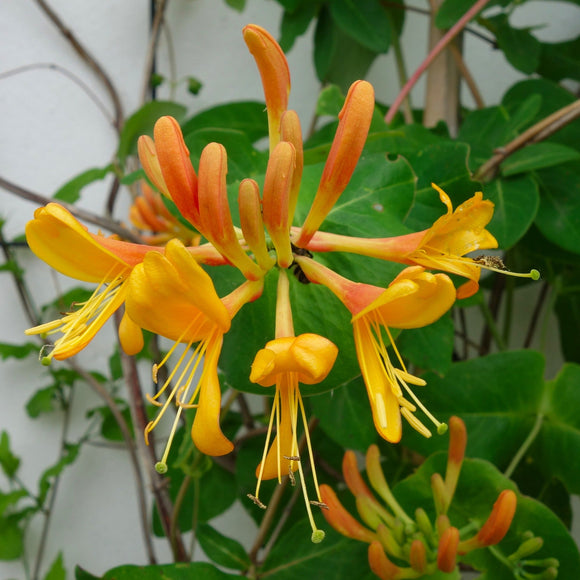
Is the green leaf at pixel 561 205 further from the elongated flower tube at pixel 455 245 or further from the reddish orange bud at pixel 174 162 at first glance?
the reddish orange bud at pixel 174 162

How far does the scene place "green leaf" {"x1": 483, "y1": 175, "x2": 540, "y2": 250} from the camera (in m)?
0.44

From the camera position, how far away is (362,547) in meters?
0.43

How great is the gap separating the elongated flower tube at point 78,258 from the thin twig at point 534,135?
1.05ft

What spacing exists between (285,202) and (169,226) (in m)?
0.39

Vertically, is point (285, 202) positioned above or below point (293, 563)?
above

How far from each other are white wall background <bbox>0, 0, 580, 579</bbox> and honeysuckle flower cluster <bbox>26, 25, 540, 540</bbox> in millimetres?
560

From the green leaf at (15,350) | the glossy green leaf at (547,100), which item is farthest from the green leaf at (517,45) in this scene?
the green leaf at (15,350)

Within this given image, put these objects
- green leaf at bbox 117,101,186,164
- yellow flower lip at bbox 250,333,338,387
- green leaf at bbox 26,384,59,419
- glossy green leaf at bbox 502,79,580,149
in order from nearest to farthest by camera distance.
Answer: yellow flower lip at bbox 250,333,338,387 → glossy green leaf at bbox 502,79,580,149 → green leaf at bbox 117,101,186,164 → green leaf at bbox 26,384,59,419

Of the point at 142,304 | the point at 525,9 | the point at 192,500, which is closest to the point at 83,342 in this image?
the point at 142,304

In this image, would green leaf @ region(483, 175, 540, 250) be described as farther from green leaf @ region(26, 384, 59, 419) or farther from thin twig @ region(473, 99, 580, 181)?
green leaf @ region(26, 384, 59, 419)

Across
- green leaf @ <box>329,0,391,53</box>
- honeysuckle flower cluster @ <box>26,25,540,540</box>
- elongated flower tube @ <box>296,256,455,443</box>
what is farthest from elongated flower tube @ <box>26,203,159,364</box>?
green leaf @ <box>329,0,391,53</box>

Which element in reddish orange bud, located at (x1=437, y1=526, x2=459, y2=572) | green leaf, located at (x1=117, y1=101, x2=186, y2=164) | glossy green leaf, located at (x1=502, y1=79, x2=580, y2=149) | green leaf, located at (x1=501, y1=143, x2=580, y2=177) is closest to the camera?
reddish orange bud, located at (x1=437, y1=526, x2=459, y2=572)

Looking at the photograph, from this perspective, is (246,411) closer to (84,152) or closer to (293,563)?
(293,563)

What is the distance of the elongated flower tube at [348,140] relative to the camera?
0.85 ft
